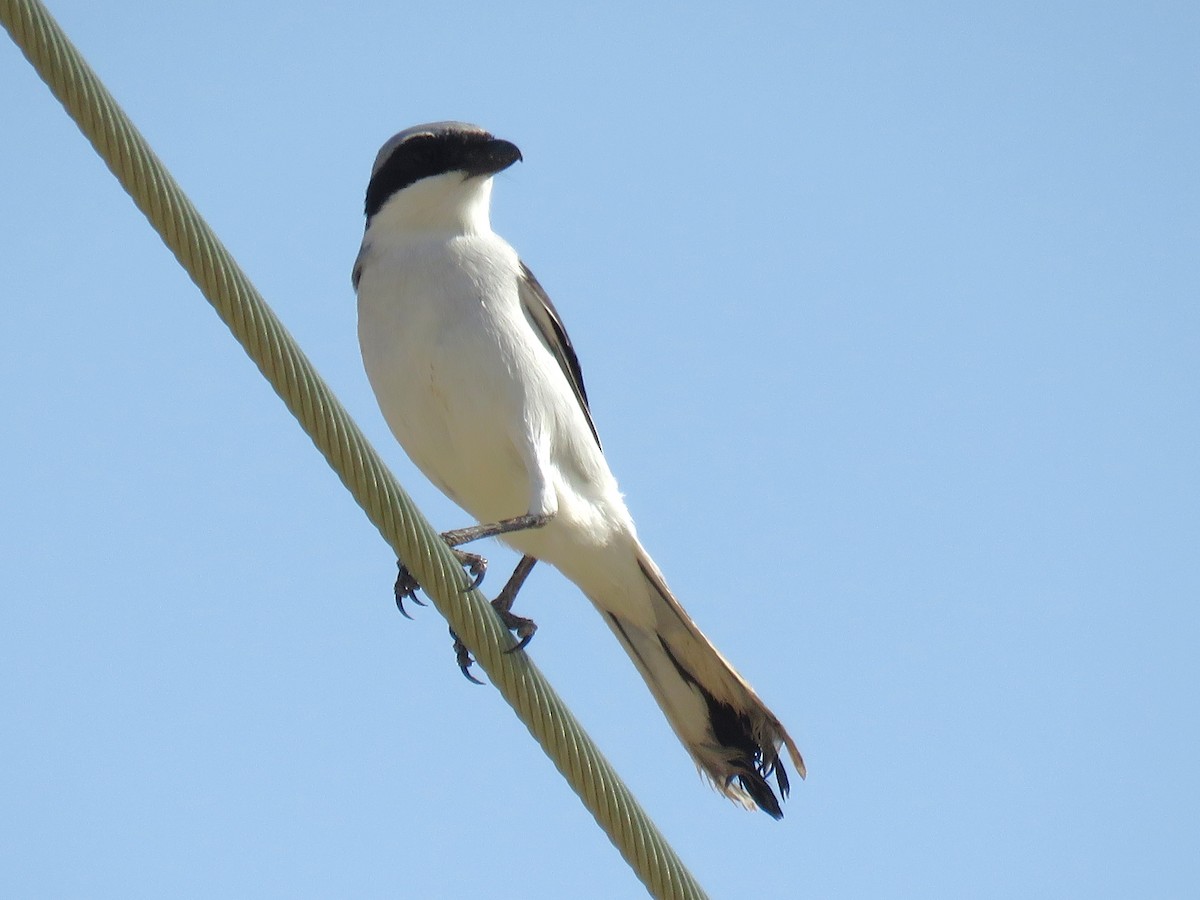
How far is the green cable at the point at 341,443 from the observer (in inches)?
132

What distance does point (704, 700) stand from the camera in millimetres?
6023

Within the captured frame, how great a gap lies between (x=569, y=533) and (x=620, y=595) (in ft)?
1.40

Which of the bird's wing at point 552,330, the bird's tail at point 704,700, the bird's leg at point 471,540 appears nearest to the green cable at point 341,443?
the bird's leg at point 471,540

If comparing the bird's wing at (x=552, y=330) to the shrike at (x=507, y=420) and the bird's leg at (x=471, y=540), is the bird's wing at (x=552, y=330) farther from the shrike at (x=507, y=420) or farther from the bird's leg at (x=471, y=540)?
the bird's leg at (x=471, y=540)

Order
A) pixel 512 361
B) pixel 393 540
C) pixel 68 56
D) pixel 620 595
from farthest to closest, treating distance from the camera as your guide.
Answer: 1. pixel 620 595
2. pixel 512 361
3. pixel 393 540
4. pixel 68 56

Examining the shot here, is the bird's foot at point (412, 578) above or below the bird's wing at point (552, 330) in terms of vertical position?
below

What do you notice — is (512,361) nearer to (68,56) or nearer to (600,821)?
(600,821)

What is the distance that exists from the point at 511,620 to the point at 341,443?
1824mm

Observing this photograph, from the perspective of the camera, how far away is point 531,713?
13.4ft

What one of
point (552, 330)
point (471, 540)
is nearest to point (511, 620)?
point (471, 540)

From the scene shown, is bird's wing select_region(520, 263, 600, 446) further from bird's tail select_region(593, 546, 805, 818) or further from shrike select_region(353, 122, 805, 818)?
bird's tail select_region(593, 546, 805, 818)

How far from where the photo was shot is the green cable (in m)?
3.36

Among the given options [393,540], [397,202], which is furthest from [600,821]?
[397,202]

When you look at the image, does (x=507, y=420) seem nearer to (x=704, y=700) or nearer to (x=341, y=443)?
(x=704, y=700)
